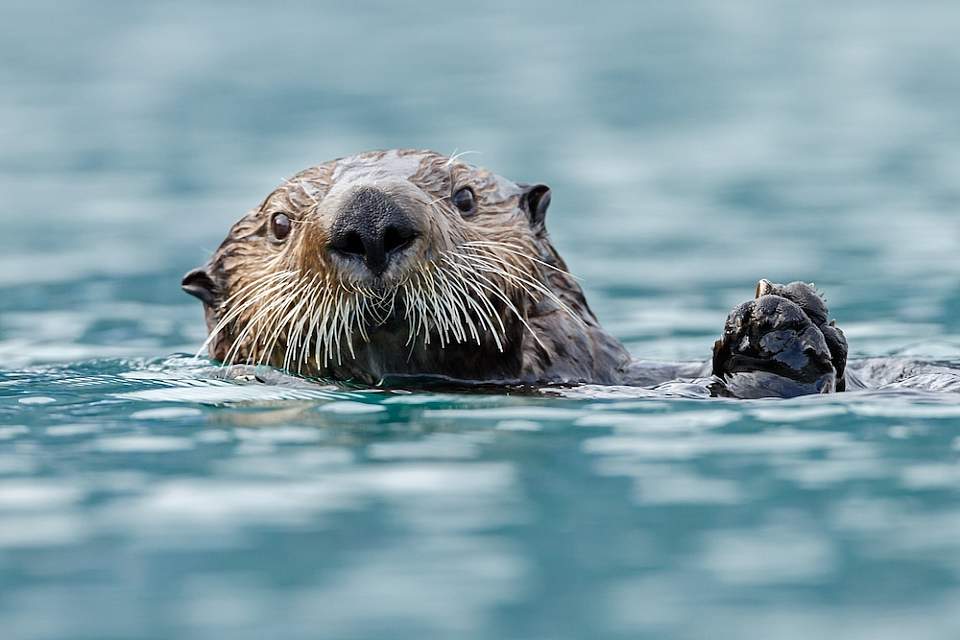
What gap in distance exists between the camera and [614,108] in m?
16.3

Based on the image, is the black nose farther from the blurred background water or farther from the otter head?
the blurred background water

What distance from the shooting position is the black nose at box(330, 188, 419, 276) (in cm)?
541

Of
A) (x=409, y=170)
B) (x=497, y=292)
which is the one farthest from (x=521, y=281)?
(x=409, y=170)

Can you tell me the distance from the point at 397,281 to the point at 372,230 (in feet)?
0.80

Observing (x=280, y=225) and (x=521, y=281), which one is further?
(x=280, y=225)

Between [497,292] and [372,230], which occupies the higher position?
[372,230]

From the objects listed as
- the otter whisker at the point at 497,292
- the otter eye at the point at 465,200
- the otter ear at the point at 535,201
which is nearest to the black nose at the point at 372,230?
the otter whisker at the point at 497,292

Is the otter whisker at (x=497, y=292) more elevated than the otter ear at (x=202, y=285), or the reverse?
the otter ear at (x=202, y=285)

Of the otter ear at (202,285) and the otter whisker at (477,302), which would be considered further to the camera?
the otter ear at (202,285)

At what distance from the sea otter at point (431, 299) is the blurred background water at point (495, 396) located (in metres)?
0.27

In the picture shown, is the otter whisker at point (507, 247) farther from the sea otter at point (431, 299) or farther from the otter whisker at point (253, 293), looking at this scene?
the otter whisker at point (253, 293)

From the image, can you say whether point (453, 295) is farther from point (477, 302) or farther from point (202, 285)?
point (202, 285)

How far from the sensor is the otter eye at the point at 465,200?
636cm

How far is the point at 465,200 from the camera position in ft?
20.9
